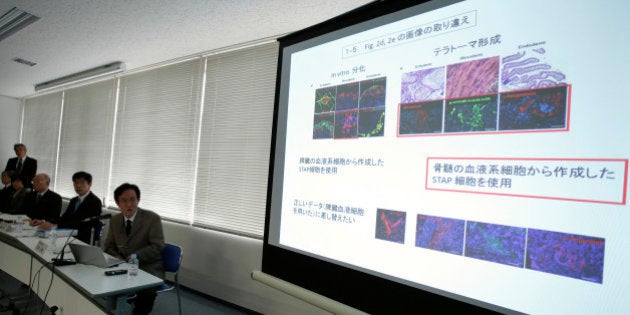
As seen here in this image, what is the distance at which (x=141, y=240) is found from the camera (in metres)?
2.90

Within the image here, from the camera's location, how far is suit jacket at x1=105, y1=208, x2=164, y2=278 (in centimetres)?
283

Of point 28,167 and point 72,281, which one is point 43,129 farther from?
point 72,281

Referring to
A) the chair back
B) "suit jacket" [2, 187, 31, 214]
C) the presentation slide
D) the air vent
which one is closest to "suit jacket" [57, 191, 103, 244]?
the chair back

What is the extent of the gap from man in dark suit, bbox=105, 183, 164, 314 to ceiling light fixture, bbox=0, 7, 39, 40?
7.00 ft

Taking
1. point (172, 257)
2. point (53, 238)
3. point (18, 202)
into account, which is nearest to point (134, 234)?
point (172, 257)

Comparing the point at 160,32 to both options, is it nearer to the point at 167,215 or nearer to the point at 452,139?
the point at 167,215

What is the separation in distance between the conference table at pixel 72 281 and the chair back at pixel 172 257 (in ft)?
1.76

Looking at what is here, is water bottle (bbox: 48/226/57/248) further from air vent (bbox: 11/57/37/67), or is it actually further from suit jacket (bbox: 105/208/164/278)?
air vent (bbox: 11/57/37/67)

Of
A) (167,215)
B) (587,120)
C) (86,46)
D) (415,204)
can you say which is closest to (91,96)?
(86,46)

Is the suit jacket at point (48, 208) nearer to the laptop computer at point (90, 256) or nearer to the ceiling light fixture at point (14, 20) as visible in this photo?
the ceiling light fixture at point (14, 20)

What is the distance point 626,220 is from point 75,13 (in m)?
4.26

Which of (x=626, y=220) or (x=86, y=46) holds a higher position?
(x=86, y=46)

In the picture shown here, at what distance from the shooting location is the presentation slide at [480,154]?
94 cm

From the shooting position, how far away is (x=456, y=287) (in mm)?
1162
